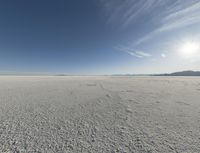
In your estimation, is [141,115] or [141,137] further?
[141,115]

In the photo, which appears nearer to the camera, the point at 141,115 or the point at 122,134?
the point at 122,134

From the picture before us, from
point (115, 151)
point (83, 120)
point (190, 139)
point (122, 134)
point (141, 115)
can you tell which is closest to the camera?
point (115, 151)

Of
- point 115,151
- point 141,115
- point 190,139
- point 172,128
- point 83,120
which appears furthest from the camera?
point 141,115

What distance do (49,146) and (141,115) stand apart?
3.82m

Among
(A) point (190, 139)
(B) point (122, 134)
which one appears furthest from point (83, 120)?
(A) point (190, 139)

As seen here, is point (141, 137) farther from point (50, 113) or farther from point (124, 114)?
point (50, 113)

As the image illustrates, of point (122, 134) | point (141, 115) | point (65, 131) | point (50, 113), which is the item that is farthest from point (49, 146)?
point (141, 115)

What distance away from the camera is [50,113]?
529 cm

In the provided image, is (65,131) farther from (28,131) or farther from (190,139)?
(190,139)

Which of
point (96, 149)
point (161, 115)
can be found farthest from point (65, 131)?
point (161, 115)

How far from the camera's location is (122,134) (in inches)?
139

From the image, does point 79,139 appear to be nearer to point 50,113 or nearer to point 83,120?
point 83,120

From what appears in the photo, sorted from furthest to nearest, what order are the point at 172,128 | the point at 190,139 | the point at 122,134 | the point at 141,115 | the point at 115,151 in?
the point at 141,115 → the point at 172,128 → the point at 122,134 → the point at 190,139 → the point at 115,151

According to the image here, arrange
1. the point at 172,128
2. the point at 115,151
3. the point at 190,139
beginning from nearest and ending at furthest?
the point at 115,151 → the point at 190,139 → the point at 172,128
